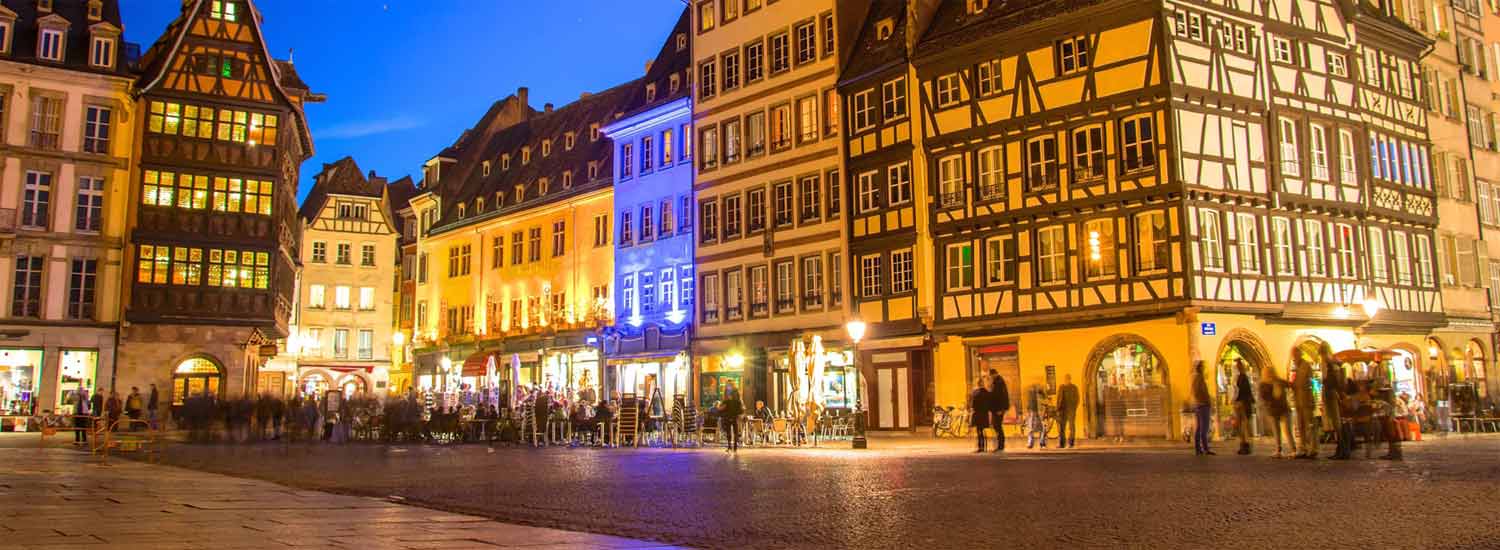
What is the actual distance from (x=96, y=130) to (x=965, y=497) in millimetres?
39996

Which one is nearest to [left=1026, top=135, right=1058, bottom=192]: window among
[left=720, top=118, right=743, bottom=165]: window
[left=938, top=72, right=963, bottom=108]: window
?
[left=938, top=72, right=963, bottom=108]: window

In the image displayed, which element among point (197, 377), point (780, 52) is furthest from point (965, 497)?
point (197, 377)

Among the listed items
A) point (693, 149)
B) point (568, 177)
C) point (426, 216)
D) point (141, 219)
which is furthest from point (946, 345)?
point (426, 216)

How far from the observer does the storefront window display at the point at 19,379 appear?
3947 cm

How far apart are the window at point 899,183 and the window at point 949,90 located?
211cm

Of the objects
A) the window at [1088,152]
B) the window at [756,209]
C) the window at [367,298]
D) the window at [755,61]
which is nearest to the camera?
the window at [1088,152]

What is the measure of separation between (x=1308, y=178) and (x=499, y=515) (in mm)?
27383

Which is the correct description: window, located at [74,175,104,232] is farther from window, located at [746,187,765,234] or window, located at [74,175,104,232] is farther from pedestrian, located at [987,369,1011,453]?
pedestrian, located at [987,369,1011,453]

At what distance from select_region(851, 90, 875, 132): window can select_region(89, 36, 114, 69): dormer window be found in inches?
1048

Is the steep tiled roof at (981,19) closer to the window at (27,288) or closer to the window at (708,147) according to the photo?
the window at (708,147)

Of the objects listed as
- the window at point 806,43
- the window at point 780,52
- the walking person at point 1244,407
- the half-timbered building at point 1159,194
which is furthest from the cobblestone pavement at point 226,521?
the window at point 780,52

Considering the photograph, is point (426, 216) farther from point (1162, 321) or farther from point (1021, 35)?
point (1162, 321)

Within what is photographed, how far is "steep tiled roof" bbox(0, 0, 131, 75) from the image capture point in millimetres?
41188

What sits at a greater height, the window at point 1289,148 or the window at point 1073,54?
the window at point 1073,54
